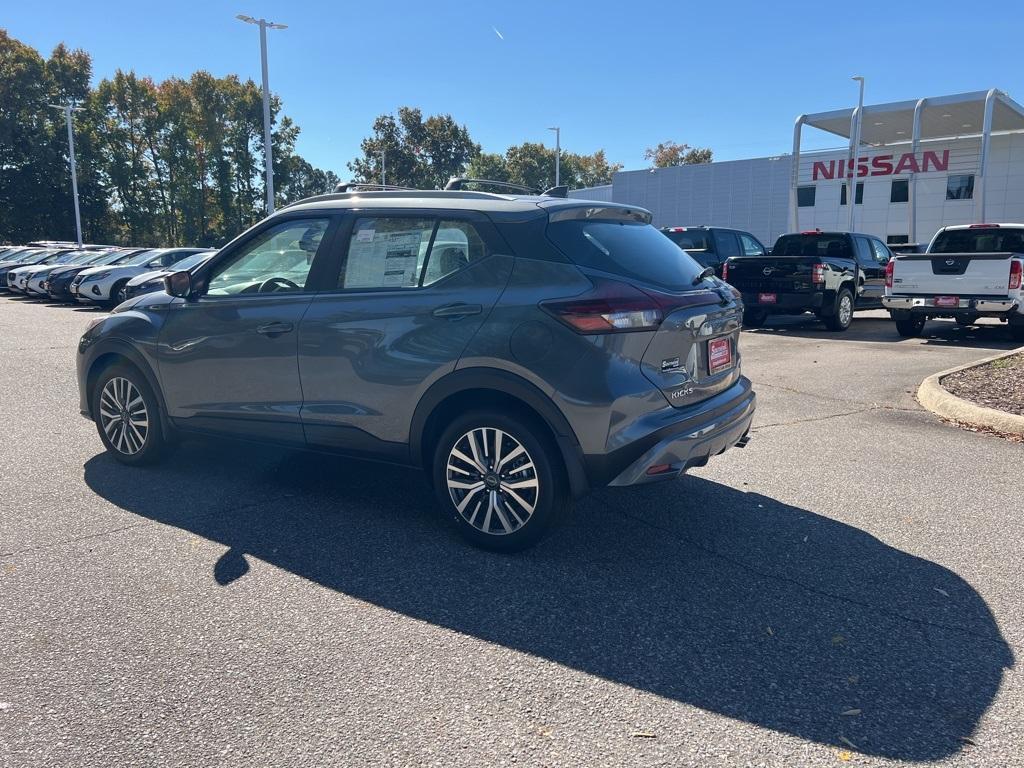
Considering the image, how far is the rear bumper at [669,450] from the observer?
3.74 m

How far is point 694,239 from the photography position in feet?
54.8

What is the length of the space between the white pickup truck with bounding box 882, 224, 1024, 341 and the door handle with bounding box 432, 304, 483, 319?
10.4 meters

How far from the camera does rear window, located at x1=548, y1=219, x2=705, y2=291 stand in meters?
3.94

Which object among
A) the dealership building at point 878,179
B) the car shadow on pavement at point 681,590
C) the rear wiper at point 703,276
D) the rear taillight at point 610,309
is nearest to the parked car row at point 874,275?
the rear wiper at point 703,276

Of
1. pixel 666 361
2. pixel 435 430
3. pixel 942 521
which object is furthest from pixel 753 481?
pixel 435 430

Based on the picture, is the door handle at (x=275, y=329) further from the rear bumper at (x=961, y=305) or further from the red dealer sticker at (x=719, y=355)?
the rear bumper at (x=961, y=305)

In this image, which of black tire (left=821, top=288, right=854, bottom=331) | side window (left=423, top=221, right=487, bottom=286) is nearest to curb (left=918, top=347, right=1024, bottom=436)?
side window (left=423, top=221, right=487, bottom=286)

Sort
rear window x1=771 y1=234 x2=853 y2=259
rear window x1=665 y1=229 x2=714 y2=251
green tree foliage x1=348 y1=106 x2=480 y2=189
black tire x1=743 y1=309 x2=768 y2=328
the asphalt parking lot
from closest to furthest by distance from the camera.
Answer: the asphalt parking lot → black tire x1=743 y1=309 x2=768 y2=328 → rear window x1=771 y1=234 x2=853 y2=259 → rear window x1=665 y1=229 x2=714 y2=251 → green tree foliage x1=348 y1=106 x2=480 y2=189

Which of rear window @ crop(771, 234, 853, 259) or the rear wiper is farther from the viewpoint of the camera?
rear window @ crop(771, 234, 853, 259)

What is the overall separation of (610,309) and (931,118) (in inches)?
1351

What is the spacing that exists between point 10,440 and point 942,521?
22.3 feet

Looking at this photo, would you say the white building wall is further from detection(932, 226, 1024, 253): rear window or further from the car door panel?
the car door panel

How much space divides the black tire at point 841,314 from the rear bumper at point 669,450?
37.0 feet

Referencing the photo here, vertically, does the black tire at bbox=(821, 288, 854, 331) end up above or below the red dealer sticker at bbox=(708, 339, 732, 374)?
below
